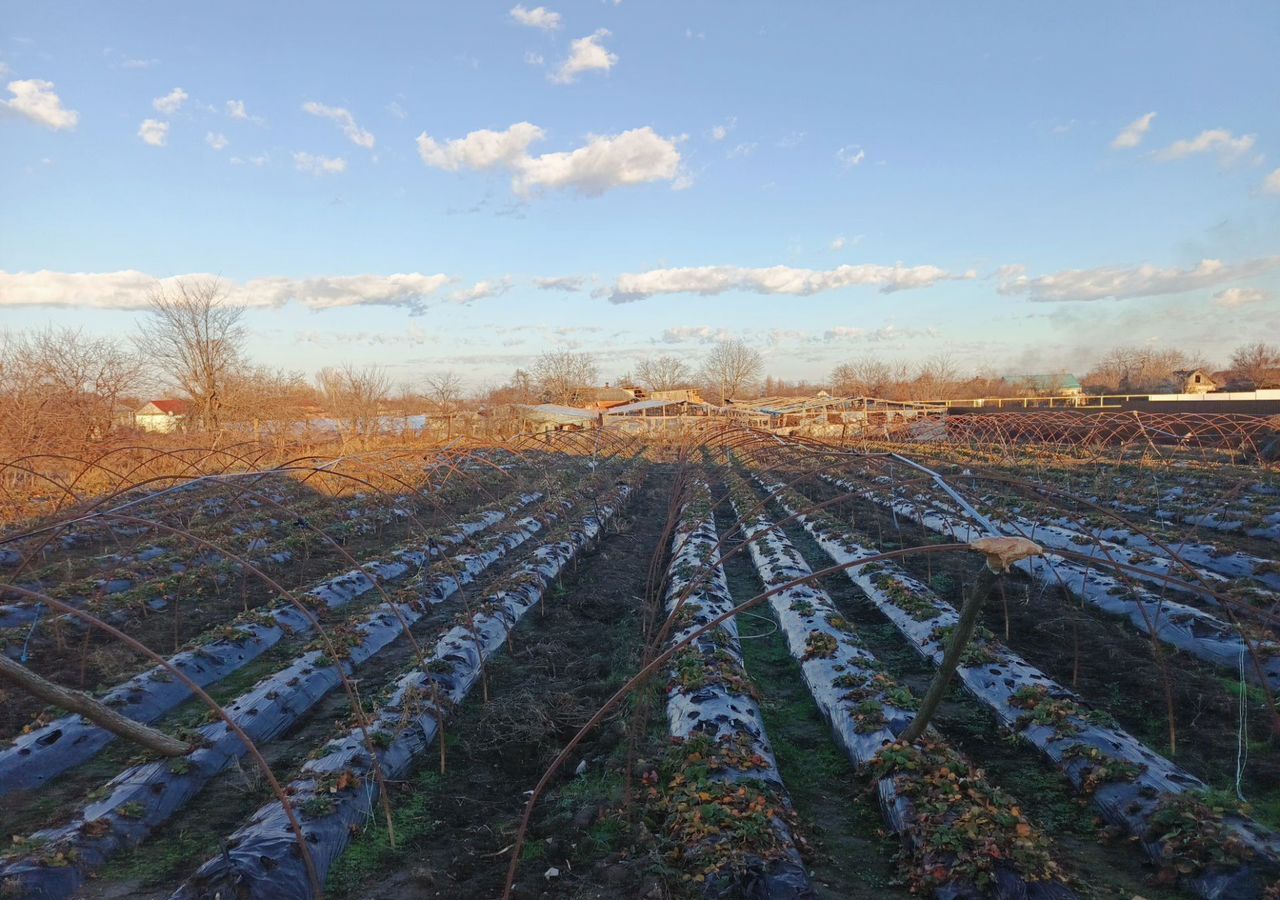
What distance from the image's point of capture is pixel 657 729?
582 centimetres

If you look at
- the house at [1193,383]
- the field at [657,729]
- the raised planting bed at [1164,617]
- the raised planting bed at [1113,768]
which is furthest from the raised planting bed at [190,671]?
the house at [1193,383]

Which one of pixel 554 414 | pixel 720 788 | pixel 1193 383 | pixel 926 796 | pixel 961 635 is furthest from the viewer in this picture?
pixel 1193 383

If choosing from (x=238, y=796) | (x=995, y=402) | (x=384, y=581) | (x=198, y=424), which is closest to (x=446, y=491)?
(x=384, y=581)

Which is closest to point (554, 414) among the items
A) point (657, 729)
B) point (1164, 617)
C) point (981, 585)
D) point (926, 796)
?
point (1164, 617)

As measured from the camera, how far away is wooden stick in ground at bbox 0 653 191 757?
3816mm

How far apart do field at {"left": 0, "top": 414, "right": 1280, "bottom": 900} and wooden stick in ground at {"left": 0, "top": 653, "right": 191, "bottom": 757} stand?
0.18 meters

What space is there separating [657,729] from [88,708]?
4046mm

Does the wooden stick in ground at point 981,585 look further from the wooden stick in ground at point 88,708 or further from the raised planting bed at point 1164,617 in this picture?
the wooden stick in ground at point 88,708

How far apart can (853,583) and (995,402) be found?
44.4 m

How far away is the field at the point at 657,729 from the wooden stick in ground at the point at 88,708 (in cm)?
18

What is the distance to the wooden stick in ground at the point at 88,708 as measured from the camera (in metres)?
3.82

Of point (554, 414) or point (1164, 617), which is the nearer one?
point (1164, 617)

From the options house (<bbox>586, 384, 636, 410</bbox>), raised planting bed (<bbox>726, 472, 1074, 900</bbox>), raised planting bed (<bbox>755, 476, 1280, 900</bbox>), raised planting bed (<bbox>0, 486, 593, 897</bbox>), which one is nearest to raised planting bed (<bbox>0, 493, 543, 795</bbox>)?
raised planting bed (<bbox>0, 486, 593, 897</bbox>)

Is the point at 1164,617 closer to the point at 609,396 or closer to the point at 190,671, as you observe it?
the point at 190,671
